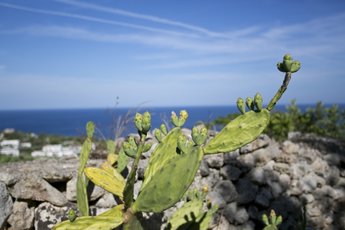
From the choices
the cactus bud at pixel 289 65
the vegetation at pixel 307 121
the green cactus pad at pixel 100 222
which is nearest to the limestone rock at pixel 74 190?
the green cactus pad at pixel 100 222

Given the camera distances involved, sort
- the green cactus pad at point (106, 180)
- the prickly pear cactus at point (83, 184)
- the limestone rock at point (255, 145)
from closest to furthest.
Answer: the green cactus pad at point (106, 180)
the prickly pear cactus at point (83, 184)
the limestone rock at point (255, 145)

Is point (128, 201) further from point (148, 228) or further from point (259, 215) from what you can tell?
point (259, 215)

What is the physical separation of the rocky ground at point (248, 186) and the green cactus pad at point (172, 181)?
1.75m

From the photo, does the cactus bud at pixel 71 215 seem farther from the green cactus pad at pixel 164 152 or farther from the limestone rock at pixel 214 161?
the limestone rock at pixel 214 161

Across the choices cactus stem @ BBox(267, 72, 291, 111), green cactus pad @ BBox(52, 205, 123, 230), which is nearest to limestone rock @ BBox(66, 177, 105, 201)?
green cactus pad @ BBox(52, 205, 123, 230)

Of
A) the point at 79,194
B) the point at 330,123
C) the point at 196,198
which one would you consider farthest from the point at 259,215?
the point at 330,123

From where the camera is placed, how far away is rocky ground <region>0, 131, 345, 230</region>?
3.41 m

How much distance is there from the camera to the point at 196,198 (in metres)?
3.41

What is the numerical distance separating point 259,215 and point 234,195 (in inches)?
16.8

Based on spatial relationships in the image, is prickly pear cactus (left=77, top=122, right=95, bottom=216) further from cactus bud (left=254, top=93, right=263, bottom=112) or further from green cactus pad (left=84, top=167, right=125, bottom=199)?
cactus bud (left=254, top=93, right=263, bottom=112)

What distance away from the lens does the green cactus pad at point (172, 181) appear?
1899mm

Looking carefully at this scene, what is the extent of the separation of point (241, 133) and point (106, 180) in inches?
36.7

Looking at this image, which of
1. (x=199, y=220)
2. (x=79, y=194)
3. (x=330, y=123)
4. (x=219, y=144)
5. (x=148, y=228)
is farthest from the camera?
(x=330, y=123)

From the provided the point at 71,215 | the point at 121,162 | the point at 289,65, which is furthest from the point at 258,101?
the point at 121,162
